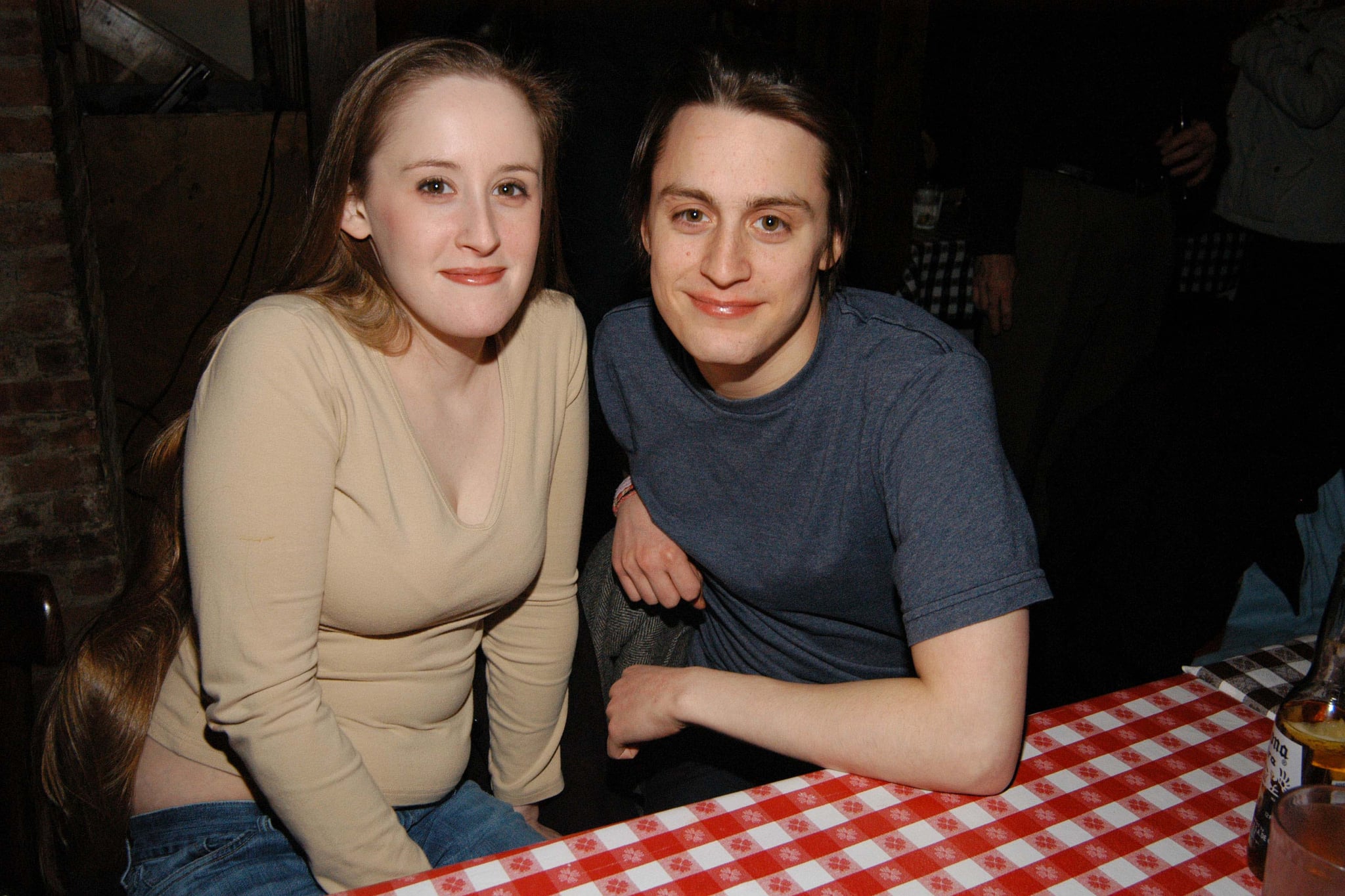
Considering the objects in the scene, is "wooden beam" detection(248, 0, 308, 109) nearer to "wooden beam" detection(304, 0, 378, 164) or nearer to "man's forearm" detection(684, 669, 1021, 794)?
"wooden beam" detection(304, 0, 378, 164)

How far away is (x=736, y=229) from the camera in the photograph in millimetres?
1167

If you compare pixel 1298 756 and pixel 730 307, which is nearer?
pixel 1298 756

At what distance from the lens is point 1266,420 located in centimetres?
165

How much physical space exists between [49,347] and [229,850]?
1503 millimetres

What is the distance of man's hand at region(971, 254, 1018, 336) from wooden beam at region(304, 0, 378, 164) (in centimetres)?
178

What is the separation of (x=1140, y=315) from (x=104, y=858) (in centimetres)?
286

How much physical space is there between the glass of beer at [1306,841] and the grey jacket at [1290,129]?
3.11 metres

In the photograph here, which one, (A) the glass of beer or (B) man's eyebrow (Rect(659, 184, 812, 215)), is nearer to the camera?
(A) the glass of beer

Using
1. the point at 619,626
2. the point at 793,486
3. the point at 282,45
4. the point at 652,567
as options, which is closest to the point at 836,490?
the point at 793,486

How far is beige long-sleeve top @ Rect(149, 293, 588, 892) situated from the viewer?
3.36ft

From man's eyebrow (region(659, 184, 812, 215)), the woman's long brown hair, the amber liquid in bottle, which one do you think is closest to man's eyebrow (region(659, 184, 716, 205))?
man's eyebrow (region(659, 184, 812, 215))

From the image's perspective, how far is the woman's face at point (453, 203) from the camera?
113 centimetres

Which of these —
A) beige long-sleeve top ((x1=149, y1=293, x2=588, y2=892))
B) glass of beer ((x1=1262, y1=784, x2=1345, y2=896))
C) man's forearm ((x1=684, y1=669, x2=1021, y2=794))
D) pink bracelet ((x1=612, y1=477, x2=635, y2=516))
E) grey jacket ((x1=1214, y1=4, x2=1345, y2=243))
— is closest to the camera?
glass of beer ((x1=1262, y1=784, x2=1345, y2=896))

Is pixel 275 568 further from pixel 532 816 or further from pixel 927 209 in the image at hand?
pixel 927 209
